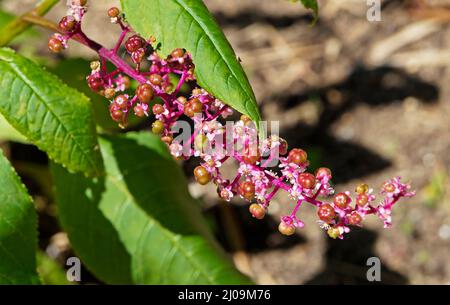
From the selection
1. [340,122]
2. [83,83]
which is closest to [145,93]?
[83,83]

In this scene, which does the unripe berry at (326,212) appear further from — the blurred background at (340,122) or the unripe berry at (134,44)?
the blurred background at (340,122)

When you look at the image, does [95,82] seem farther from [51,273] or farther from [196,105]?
[51,273]

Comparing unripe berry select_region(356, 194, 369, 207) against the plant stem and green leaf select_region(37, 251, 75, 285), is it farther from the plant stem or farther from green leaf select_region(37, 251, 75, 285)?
green leaf select_region(37, 251, 75, 285)

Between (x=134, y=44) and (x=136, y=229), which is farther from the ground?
(x=134, y=44)

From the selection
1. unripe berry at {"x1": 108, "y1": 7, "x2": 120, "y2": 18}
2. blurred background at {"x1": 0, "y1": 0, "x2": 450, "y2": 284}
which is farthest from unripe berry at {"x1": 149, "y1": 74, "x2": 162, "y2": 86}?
blurred background at {"x1": 0, "y1": 0, "x2": 450, "y2": 284}

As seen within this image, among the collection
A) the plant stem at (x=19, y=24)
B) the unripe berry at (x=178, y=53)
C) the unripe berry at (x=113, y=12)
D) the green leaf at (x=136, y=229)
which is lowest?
the green leaf at (x=136, y=229)

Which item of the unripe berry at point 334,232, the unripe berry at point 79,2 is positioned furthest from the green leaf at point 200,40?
the unripe berry at point 334,232

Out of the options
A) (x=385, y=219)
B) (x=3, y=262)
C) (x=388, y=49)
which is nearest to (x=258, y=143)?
(x=385, y=219)
